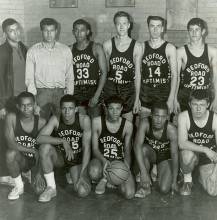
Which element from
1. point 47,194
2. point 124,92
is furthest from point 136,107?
point 47,194

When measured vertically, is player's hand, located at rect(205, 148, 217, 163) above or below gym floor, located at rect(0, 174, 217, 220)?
above

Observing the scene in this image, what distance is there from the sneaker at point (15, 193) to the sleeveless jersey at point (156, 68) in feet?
6.92

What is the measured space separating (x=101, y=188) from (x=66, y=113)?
3.29 ft

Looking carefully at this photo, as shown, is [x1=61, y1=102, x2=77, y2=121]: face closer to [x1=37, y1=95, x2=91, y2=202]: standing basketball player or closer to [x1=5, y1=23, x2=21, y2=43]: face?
[x1=37, y1=95, x2=91, y2=202]: standing basketball player

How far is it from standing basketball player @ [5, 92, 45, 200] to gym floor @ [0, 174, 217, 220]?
11.0 inches

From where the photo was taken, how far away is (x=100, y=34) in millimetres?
6250

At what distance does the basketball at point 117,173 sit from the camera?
179 inches

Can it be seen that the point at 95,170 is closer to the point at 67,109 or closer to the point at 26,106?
the point at 67,109

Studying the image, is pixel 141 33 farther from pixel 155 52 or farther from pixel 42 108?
pixel 42 108

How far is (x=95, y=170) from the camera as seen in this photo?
4758 millimetres

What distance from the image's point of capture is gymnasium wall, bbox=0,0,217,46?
601cm

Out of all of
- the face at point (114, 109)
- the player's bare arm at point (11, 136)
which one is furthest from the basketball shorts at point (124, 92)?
the player's bare arm at point (11, 136)

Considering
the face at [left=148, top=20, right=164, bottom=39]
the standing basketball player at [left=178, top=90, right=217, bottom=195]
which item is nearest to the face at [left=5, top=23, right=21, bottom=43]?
the face at [left=148, top=20, right=164, bottom=39]

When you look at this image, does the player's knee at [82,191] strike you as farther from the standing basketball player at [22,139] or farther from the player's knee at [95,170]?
the standing basketball player at [22,139]
